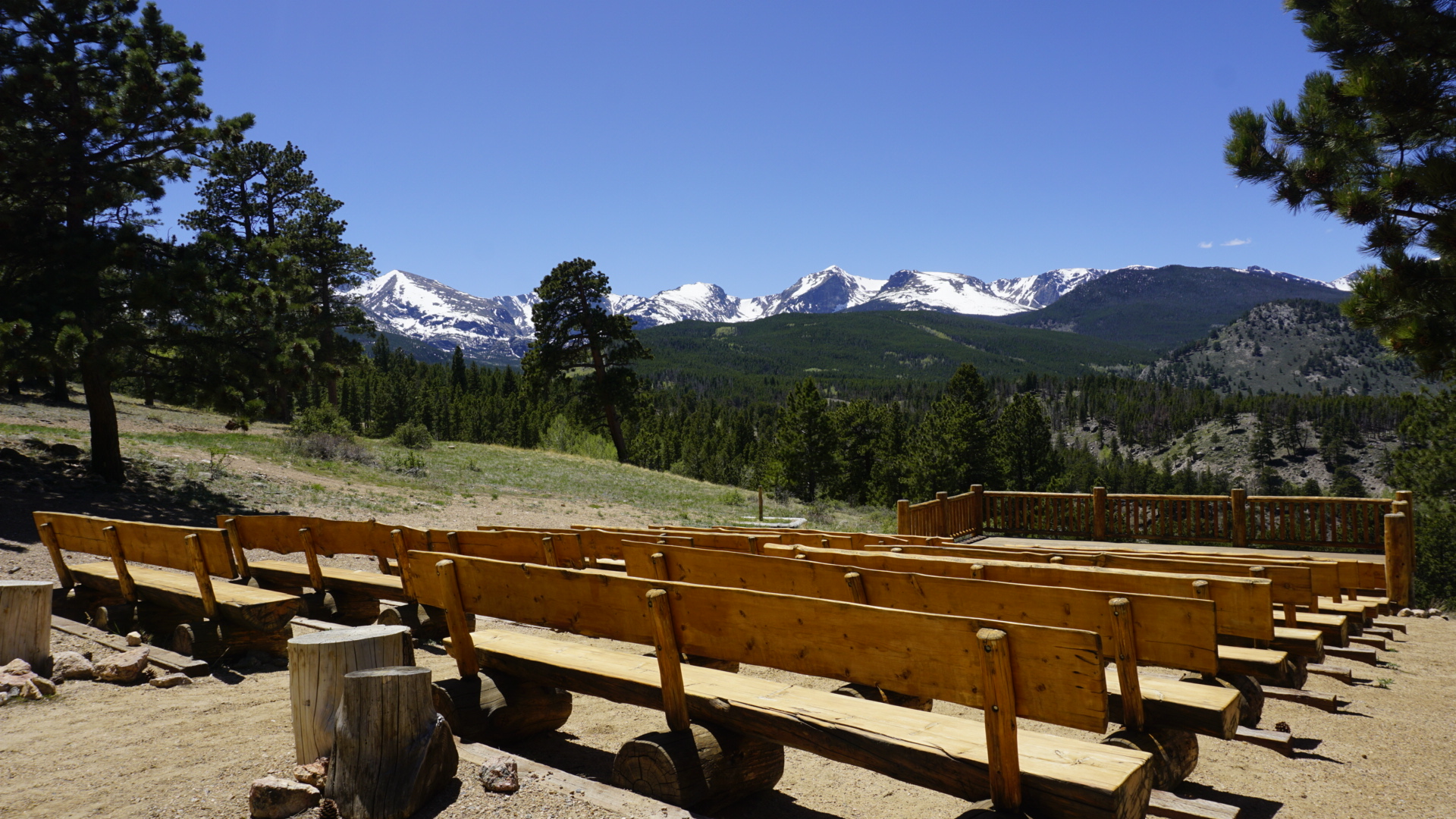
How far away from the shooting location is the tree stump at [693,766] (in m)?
3.50

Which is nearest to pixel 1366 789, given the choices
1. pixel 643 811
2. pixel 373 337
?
pixel 643 811

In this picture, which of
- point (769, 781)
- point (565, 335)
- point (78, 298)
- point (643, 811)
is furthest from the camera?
point (565, 335)

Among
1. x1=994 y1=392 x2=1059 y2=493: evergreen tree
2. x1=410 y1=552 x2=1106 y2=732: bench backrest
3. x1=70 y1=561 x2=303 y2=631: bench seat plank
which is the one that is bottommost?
x1=994 y1=392 x2=1059 y2=493: evergreen tree

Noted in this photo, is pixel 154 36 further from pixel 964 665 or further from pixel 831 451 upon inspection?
pixel 831 451

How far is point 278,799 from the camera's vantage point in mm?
3369

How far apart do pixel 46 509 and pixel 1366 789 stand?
16.6 m

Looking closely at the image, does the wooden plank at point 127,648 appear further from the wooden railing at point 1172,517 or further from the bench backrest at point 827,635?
the wooden railing at point 1172,517

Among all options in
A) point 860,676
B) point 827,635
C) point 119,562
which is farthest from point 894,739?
point 119,562

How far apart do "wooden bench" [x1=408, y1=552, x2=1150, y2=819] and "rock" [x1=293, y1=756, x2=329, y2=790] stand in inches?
42.1

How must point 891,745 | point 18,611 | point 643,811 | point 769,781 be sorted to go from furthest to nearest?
point 18,611
point 769,781
point 643,811
point 891,745

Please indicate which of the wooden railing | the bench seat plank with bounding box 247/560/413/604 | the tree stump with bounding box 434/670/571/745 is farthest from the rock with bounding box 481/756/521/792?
the wooden railing

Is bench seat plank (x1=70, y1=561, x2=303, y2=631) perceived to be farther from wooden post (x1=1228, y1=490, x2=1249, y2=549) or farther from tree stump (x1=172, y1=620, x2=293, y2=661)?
wooden post (x1=1228, y1=490, x2=1249, y2=549)

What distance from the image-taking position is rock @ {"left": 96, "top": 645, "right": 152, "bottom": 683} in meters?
5.68

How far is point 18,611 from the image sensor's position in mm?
5555
